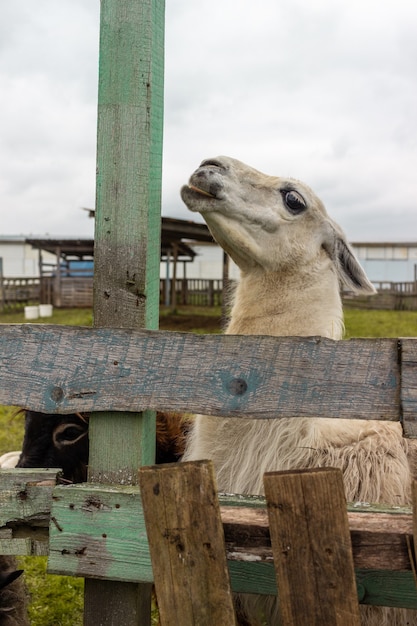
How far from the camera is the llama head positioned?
2955 mm

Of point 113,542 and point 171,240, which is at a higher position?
point 171,240

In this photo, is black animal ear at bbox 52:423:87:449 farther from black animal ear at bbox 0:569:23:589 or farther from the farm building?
the farm building

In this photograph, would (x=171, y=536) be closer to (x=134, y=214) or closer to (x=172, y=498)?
(x=172, y=498)

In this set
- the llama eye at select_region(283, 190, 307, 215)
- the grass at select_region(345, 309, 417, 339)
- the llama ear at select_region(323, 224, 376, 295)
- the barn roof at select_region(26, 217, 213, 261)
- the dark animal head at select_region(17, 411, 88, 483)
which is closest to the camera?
the llama eye at select_region(283, 190, 307, 215)

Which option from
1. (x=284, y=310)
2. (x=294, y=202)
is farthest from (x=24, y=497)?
(x=294, y=202)

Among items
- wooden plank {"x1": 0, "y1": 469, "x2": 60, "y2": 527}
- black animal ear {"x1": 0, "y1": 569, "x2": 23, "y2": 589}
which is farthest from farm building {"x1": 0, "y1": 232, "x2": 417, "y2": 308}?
wooden plank {"x1": 0, "y1": 469, "x2": 60, "y2": 527}

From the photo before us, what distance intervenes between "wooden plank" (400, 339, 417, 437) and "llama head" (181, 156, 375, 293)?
142cm

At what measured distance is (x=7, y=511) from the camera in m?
2.08

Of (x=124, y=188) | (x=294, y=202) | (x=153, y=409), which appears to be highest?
(x=294, y=202)

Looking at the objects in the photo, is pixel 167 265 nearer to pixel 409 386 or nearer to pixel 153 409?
pixel 153 409

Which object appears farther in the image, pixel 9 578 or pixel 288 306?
pixel 288 306

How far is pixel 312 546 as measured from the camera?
4.50ft

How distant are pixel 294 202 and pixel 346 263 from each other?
0.47 metres

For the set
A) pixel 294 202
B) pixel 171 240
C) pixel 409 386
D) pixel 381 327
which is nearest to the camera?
pixel 409 386
